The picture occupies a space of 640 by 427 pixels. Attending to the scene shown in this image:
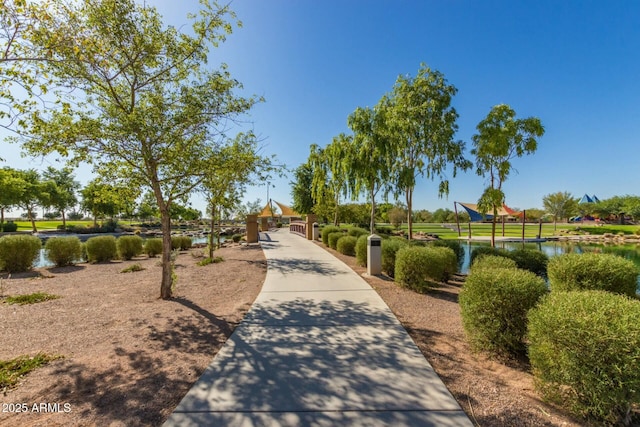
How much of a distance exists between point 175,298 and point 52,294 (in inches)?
130

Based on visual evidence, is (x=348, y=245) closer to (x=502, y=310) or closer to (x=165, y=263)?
(x=165, y=263)

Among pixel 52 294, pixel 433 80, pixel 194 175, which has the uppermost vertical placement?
pixel 433 80

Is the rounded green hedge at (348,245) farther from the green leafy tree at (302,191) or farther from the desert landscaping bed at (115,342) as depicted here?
the green leafy tree at (302,191)

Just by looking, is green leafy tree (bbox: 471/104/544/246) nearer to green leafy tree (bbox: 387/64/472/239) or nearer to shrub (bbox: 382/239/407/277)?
green leafy tree (bbox: 387/64/472/239)

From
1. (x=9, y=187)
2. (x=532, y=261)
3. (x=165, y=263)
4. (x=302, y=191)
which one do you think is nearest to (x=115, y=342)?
(x=165, y=263)

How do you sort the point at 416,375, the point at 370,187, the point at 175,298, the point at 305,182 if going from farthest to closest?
the point at 305,182
the point at 370,187
the point at 175,298
the point at 416,375

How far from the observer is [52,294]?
6918 mm

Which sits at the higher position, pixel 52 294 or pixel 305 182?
pixel 305 182

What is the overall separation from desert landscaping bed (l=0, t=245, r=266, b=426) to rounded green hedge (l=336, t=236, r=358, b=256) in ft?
18.2

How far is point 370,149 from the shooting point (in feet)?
43.9

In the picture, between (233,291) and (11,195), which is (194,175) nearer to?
(233,291)

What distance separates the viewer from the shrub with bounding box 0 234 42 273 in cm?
990

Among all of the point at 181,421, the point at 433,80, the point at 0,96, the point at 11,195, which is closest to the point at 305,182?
the point at 433,80

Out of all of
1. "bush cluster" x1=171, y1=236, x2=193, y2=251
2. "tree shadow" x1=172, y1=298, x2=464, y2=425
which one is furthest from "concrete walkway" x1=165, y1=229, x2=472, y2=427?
"bush cluster" x1=171, y1=236, x2=193, y2=251
